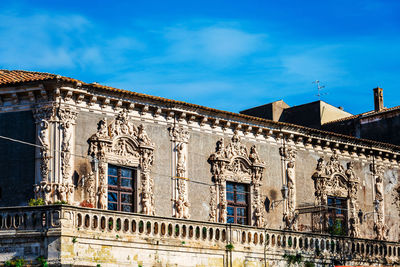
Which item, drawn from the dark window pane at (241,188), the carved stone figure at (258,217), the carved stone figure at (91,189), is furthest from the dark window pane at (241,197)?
the carved stone figure at (91,189)

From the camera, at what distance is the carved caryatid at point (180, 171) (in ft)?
94.9

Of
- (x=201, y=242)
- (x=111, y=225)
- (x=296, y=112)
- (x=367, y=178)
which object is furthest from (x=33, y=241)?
(x=296, y=112)

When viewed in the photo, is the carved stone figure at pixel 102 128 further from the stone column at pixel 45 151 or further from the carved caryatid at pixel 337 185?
the carved caryatid at pixel 337 185

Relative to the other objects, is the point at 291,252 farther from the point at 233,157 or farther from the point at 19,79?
the point at 19,79

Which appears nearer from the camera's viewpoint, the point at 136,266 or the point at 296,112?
the point at 136,266

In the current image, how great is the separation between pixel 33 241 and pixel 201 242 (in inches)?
236

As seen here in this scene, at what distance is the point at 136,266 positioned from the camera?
24250 millimetres

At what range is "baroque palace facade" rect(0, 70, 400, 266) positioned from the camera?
77.4 ft

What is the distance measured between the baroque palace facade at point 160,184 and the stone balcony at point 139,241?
1.3 inches

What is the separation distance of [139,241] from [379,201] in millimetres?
15728

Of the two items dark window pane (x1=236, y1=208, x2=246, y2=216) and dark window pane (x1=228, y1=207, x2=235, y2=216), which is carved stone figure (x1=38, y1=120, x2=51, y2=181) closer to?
dark window pane (x1=228, y1=207, x2=235, y2=216)

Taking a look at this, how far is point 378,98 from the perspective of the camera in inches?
1651

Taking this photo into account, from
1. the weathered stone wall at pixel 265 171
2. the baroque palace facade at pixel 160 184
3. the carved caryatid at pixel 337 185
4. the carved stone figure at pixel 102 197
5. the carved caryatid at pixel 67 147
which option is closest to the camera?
the baroque palace facade at pixel 160 184

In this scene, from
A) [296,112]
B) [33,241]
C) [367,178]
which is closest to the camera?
[33,241]
